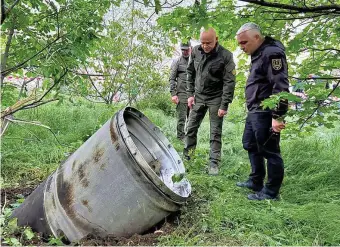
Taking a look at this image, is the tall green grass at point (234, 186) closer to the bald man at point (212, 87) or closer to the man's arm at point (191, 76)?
the bald man at point (212, 87)

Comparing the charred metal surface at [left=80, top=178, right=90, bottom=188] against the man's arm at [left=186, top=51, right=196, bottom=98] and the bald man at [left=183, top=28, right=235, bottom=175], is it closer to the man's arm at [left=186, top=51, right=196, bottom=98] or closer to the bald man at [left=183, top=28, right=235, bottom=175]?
the bald man at [left=183, top=28, right=235, bottom=175]

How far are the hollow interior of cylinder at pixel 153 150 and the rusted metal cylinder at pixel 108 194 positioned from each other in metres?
0.39

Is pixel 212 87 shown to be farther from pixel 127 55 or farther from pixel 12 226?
pixel 127 55

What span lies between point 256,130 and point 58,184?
1.72 metres

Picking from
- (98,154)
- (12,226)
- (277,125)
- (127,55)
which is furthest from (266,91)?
(127,55)

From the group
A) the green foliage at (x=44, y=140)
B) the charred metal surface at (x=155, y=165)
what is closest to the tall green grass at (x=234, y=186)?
the green foliage at (x=44, y=140)

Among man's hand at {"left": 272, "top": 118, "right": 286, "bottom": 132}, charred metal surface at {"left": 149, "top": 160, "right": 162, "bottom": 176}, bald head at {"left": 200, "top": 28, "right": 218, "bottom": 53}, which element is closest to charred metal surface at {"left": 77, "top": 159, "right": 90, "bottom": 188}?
charred metal surface at {"left": 149, "top": 160, "right": 162, "bottom": 176}

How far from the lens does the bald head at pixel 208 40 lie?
4.22 metres

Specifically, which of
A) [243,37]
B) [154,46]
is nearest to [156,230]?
[243,37]

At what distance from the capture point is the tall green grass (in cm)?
280

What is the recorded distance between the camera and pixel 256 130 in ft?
11.3

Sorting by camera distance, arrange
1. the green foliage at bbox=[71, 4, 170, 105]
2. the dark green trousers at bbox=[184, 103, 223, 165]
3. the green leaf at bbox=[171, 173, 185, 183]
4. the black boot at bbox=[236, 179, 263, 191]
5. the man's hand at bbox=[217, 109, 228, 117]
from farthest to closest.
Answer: the green foliage at bbox=[71, 4, 170, 105] < the dark green trousers at bbox=[184, 103, 223, 165] < the man's hand at bbox=[217, 109, 228, 117] < the black boot at bbox=[236, 179, 263, 191] < the green leaf at bbox=[171, 173, 185, 183]

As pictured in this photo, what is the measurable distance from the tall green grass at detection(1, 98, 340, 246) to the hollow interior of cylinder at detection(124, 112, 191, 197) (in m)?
0.32

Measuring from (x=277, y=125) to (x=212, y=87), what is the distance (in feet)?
4.73
